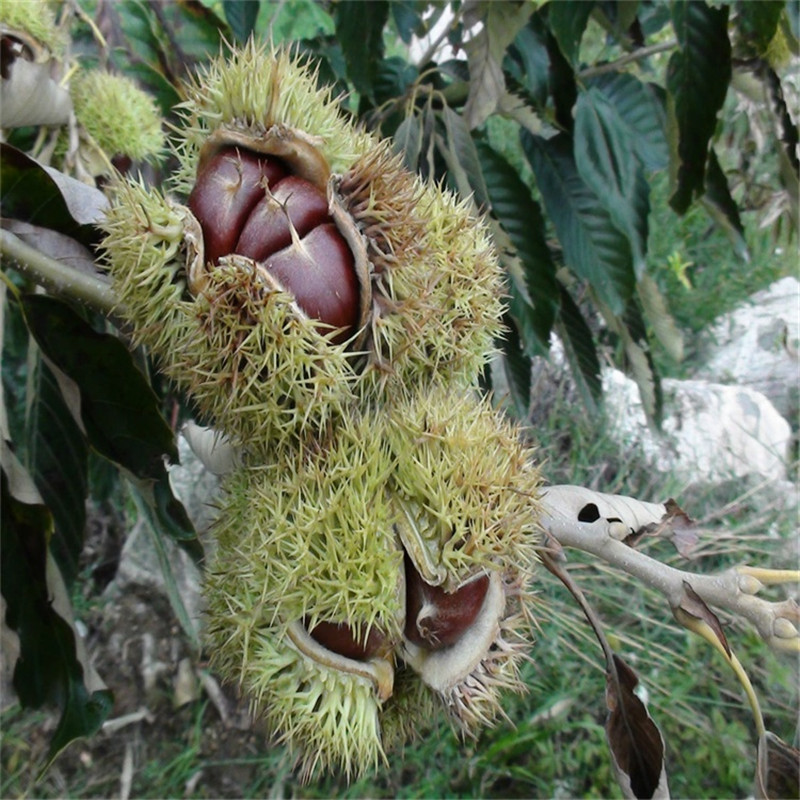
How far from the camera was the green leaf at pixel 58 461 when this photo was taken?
1184 mm

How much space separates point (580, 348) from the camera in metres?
1.72

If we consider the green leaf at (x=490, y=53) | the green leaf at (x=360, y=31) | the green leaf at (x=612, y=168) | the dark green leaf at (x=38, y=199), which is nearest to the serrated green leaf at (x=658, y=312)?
the green leaf at (x=612, y=168)

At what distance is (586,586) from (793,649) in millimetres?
1690

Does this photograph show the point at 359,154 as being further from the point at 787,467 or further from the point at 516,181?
the point at 787,467

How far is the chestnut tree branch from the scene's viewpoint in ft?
2.15

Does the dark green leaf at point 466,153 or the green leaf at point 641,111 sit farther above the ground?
the green leaf at point 641,111

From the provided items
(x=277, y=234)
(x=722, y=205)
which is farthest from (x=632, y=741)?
(x=722, y=205)

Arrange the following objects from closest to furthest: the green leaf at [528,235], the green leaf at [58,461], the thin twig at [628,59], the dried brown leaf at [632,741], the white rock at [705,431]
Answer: the dried brown leaf at [632,741], the green leaf at [58,461], the green leaf at [528,235], the thin twig at [628,59], the white rock at [705,431]

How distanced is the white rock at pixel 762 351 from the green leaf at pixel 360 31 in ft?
8.62

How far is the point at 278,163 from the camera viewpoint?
2.27 feet

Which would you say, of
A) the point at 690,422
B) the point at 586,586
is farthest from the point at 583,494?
the point at 690,422

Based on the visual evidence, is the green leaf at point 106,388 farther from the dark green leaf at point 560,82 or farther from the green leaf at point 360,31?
the dark green leaf at point 560,82

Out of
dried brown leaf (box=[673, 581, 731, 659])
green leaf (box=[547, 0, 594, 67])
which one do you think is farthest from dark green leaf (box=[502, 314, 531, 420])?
dried brown leaf (box=[673, 581, 731, 659])

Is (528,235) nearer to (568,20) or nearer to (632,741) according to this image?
(568,20)
